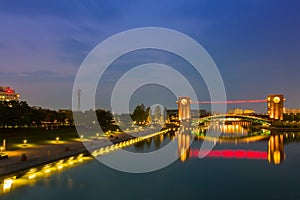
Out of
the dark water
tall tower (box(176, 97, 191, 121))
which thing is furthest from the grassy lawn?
tall tower (box(176, 97, 191, 121))

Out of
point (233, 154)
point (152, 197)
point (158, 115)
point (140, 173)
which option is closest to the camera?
point (152, 197)

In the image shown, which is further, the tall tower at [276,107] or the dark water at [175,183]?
the tall tower at [276,107]

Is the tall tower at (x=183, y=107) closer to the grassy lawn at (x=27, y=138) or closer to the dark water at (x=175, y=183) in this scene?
the grassy lawn at (x=27, y=138)

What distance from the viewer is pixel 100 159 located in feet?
74.1

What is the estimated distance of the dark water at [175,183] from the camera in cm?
1409

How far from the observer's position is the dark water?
1409 centimetres

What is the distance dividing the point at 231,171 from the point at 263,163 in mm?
4088

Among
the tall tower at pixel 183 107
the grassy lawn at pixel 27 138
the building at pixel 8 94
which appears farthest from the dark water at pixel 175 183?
the tall tower at pixel 183 107

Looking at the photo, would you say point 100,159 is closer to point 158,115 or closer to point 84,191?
point 84,191

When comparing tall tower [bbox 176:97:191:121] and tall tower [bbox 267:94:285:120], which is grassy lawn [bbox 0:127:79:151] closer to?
tall tower [bbox 267:94:285:120]

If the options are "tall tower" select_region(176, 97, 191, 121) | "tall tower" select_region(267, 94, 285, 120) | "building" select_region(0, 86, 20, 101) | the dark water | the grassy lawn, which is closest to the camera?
the dark water

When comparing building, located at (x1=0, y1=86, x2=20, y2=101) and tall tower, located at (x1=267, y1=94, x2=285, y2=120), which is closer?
tall tower, located at (x1=267, y1=94, x2=285, y2=120)

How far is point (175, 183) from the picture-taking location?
54.7 feet

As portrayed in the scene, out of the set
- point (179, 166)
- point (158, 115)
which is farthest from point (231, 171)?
point (158, 115)
